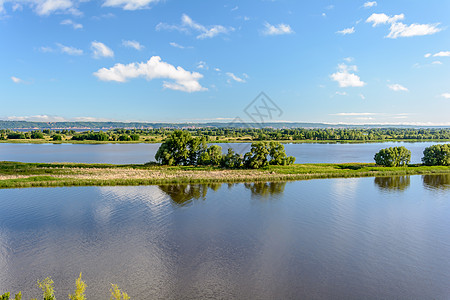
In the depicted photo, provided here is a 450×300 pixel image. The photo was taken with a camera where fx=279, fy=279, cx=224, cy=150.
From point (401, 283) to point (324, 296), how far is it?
605 cm

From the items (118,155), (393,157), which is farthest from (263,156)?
(118,155)

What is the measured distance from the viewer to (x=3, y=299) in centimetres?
1171

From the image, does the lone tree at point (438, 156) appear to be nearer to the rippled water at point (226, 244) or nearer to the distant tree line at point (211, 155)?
the rippled water at point (226, 244)

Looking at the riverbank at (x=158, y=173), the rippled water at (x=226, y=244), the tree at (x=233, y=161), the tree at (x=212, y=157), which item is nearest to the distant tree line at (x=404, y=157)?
the riverbank at (x=158, y=173)

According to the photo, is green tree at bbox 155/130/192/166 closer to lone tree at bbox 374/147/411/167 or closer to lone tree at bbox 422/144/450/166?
lone tree at bbox 374/147/411/167

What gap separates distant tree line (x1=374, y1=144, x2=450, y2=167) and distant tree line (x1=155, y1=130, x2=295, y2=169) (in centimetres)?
2129

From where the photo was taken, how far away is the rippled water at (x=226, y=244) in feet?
60.2

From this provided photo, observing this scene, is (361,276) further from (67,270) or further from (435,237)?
(67,270)

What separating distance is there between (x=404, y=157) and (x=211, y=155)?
45901 millimetres

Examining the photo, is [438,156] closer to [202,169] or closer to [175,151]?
[202,169]

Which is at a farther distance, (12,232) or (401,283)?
(12,232)

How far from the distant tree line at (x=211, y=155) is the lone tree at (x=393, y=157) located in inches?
824

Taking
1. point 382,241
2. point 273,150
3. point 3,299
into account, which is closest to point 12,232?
point 3,299

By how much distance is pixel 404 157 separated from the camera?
6638cm
